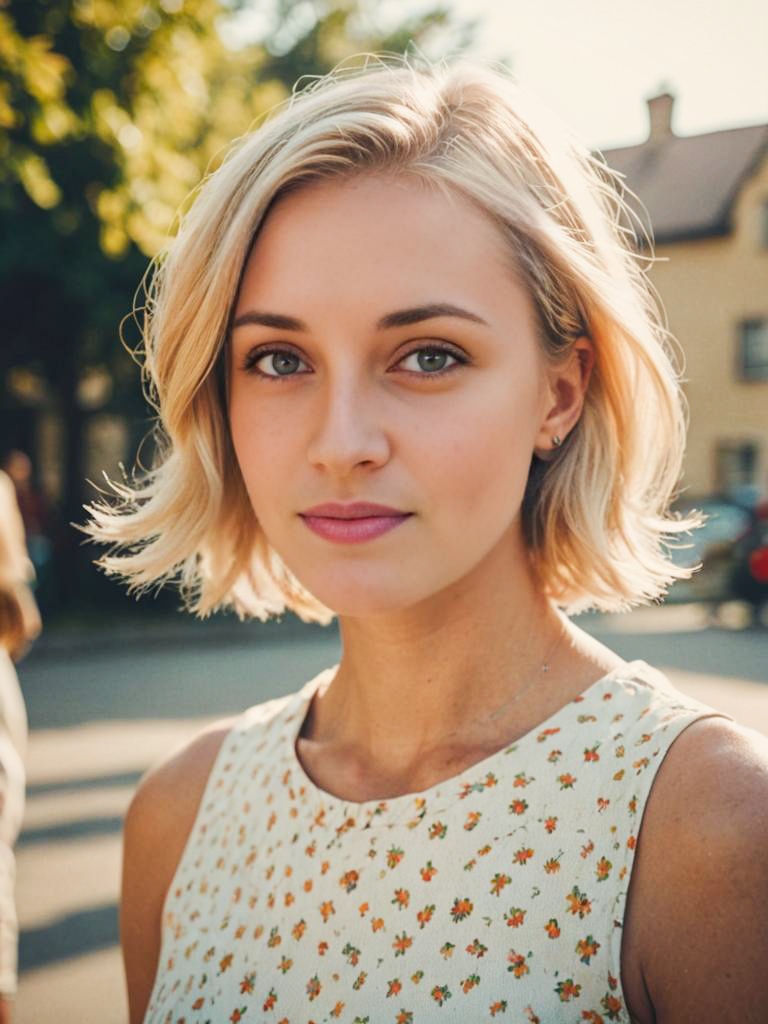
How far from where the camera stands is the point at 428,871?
1.51m

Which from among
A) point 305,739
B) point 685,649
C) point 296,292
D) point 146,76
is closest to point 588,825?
point 305,739

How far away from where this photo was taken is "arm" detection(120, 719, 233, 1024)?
1.84 meters

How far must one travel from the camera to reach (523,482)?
5.32 feet

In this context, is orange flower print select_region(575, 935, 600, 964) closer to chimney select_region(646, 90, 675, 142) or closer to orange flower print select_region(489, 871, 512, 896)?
orange flower print select_region(489, 871, 512, 896)

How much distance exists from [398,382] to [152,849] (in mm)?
981

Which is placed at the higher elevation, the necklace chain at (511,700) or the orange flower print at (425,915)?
the necklace chain at (511,700)

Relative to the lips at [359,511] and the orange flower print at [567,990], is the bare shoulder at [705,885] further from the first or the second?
the lips at [359,511]

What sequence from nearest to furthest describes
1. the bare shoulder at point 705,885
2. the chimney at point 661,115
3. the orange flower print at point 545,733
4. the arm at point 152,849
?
the bare shoulder at point 705,885, the orange flower print at point 545,733, the arm at point 152,849, the chimney at point 661,115

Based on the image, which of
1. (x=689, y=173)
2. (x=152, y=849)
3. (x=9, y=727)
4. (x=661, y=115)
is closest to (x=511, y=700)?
(x=152, y=849)

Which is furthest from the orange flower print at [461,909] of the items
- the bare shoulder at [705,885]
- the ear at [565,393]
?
the ear at [565,393]

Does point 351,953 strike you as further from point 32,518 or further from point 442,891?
point 32,518

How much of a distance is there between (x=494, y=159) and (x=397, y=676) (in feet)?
2.68

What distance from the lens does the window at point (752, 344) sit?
36.6 ft

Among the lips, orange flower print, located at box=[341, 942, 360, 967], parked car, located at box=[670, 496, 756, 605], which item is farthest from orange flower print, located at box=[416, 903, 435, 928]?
parked car, located at box=[670, 496, 756, 605]
